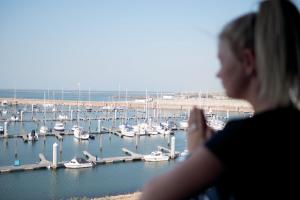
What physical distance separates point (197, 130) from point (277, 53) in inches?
9.8

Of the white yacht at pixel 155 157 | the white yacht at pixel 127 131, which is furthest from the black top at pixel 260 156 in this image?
the white yacht at pixel 127 131

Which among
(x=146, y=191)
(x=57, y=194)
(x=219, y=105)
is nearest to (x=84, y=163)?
(x=57, y=194)

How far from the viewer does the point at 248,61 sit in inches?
29.6

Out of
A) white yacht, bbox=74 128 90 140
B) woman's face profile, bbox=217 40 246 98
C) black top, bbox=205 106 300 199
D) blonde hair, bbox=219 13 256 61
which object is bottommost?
white yacht, bbox=74 128 90 140

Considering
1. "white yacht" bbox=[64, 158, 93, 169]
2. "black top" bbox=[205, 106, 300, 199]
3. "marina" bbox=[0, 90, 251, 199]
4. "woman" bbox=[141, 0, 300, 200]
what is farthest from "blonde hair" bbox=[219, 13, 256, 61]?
"white yacht" bbox=[64, 158, 93, 169]

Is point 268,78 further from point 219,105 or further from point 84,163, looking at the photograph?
point 219,105

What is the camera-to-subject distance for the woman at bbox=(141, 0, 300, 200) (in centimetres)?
65

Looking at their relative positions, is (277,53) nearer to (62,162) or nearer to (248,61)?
(248,61)

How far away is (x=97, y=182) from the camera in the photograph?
20281mm

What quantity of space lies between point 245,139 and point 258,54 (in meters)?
0.17

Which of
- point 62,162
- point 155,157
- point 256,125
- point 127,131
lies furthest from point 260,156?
point 127,131

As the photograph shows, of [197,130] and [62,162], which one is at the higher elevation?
[197,130]

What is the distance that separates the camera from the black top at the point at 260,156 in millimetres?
647

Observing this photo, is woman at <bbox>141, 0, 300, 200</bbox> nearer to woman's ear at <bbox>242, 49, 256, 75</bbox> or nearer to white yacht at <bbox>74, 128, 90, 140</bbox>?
woman's ear at <bbox>242, 49, 256, 75</bbox>
